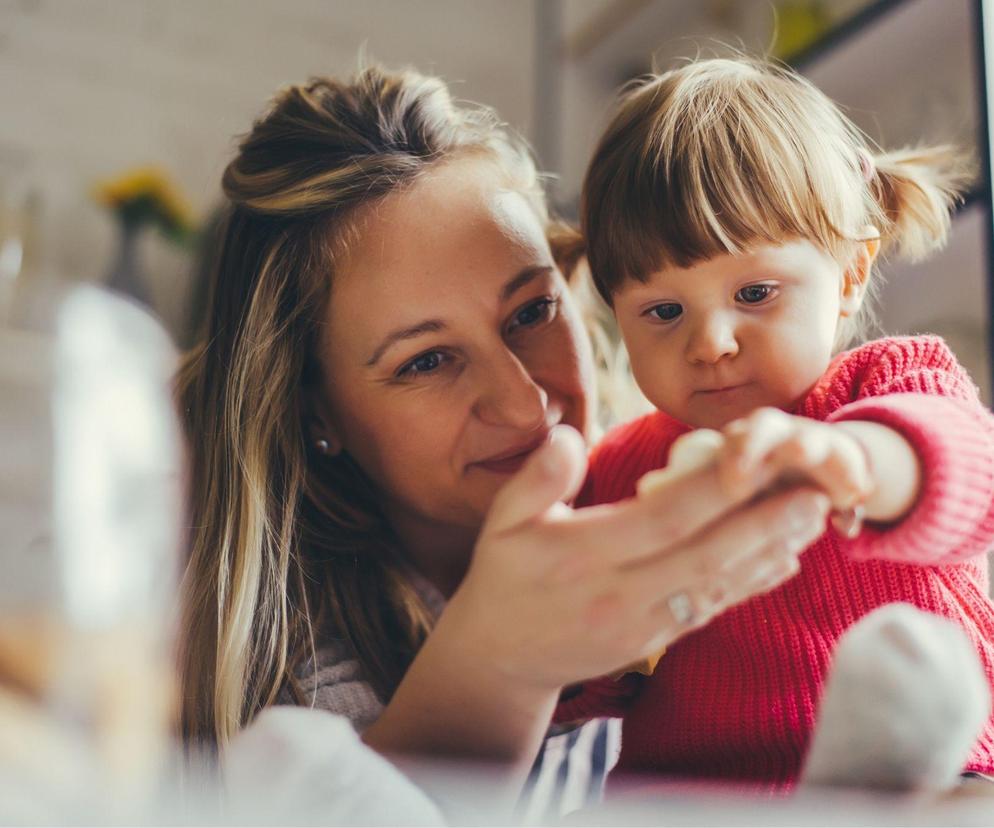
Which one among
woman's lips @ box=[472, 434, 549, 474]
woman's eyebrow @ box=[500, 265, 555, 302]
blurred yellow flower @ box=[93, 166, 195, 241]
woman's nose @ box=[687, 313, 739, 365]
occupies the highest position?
blurred yellow flower @ box=[93, 166, 195, 241]

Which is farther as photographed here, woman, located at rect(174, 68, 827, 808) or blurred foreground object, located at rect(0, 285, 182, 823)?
woman, located at rect(174, 68, 827, 808)

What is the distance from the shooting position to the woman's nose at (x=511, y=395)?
0.87 meters

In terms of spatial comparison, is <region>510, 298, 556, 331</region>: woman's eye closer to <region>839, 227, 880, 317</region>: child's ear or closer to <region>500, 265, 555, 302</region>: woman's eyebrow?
<region>500, 265, 555, 302</region>: woman's eyebrow

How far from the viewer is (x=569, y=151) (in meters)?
2.91

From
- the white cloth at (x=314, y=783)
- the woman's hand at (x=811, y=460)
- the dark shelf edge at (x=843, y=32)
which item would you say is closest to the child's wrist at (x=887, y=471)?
the woman's hand at (x=811, y=460)

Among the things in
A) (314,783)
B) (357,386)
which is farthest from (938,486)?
(357,386)

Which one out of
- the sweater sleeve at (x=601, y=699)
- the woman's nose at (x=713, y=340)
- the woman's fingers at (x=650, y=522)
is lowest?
the sweater sleeve at (x=601, y=699)

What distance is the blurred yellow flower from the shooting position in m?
2.55

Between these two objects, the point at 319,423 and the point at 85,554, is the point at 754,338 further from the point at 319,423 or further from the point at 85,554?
the point at 85,554

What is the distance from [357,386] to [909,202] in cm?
52

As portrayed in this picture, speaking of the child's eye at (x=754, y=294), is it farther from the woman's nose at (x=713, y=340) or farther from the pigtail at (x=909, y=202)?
the pigtail at (x=909, y=202)

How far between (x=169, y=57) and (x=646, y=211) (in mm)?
2365

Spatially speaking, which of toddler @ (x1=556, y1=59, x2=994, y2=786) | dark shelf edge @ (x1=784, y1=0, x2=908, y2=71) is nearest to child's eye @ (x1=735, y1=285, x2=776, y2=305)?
toddler @ (x1=556, y1=59, x2=994, y2=786)

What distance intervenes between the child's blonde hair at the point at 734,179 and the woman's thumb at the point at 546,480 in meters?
0.27
